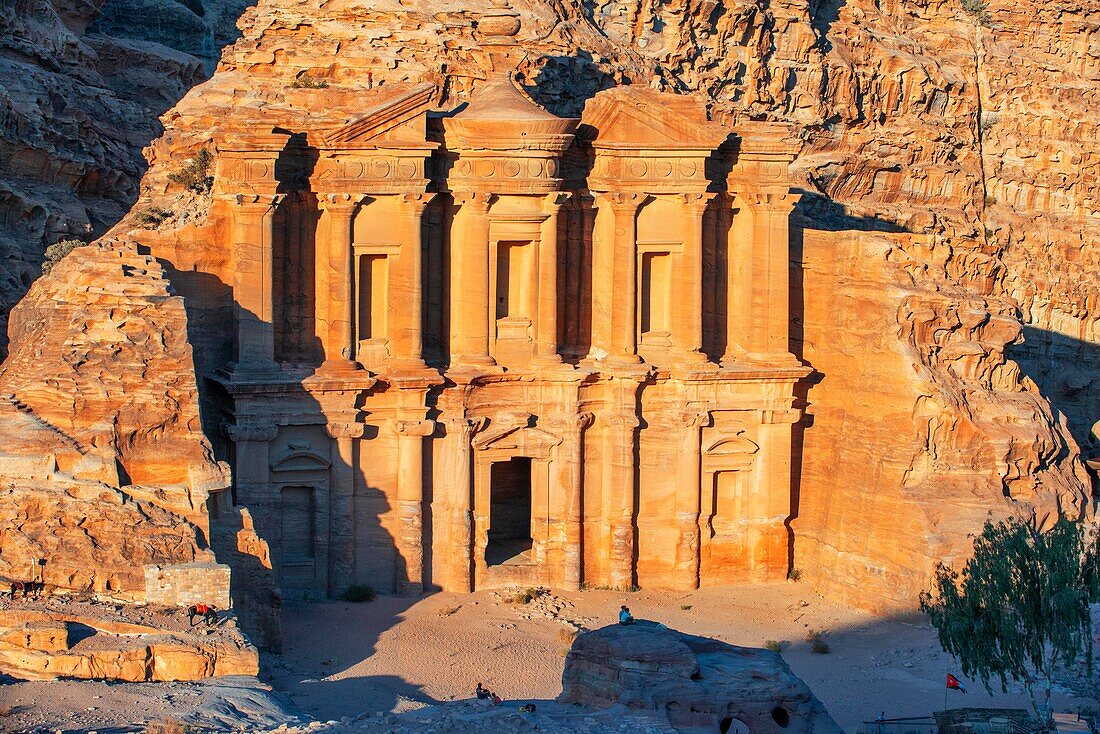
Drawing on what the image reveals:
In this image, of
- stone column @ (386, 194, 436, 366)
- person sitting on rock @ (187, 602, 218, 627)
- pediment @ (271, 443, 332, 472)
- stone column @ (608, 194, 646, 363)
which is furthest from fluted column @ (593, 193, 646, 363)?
person sitting on rock @ (187, 602, 218, 627)

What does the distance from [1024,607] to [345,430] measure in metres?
14.0

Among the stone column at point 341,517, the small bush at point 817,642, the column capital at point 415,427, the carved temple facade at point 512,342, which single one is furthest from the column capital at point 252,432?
the small bush at point 817,642

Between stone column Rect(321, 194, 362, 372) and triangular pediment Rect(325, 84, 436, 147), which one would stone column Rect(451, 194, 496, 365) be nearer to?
triangular pediment Rect(325, 84, 436, 147)

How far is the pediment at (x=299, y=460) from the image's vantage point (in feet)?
133

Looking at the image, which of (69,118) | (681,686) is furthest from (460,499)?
(69,118)

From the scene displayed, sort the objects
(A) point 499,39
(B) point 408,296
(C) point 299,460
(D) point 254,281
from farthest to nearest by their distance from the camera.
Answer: (A) point 499,39 < (B) point 408,296 < (C) point 299,460 < (D) point 254,281

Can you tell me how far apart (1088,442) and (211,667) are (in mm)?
33797

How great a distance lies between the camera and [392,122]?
40.9 metres

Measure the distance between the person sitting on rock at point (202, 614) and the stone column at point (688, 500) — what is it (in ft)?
42.5

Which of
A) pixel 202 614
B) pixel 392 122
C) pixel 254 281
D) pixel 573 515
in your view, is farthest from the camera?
pixel 573 515

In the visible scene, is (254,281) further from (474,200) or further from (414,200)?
(474,200)

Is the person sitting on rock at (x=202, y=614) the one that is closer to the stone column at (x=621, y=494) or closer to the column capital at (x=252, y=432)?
the column capital at (x=252, y=432)

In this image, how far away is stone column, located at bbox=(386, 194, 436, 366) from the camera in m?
41.3

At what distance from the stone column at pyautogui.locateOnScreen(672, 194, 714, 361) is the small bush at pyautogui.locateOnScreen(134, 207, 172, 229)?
10.3 metres
